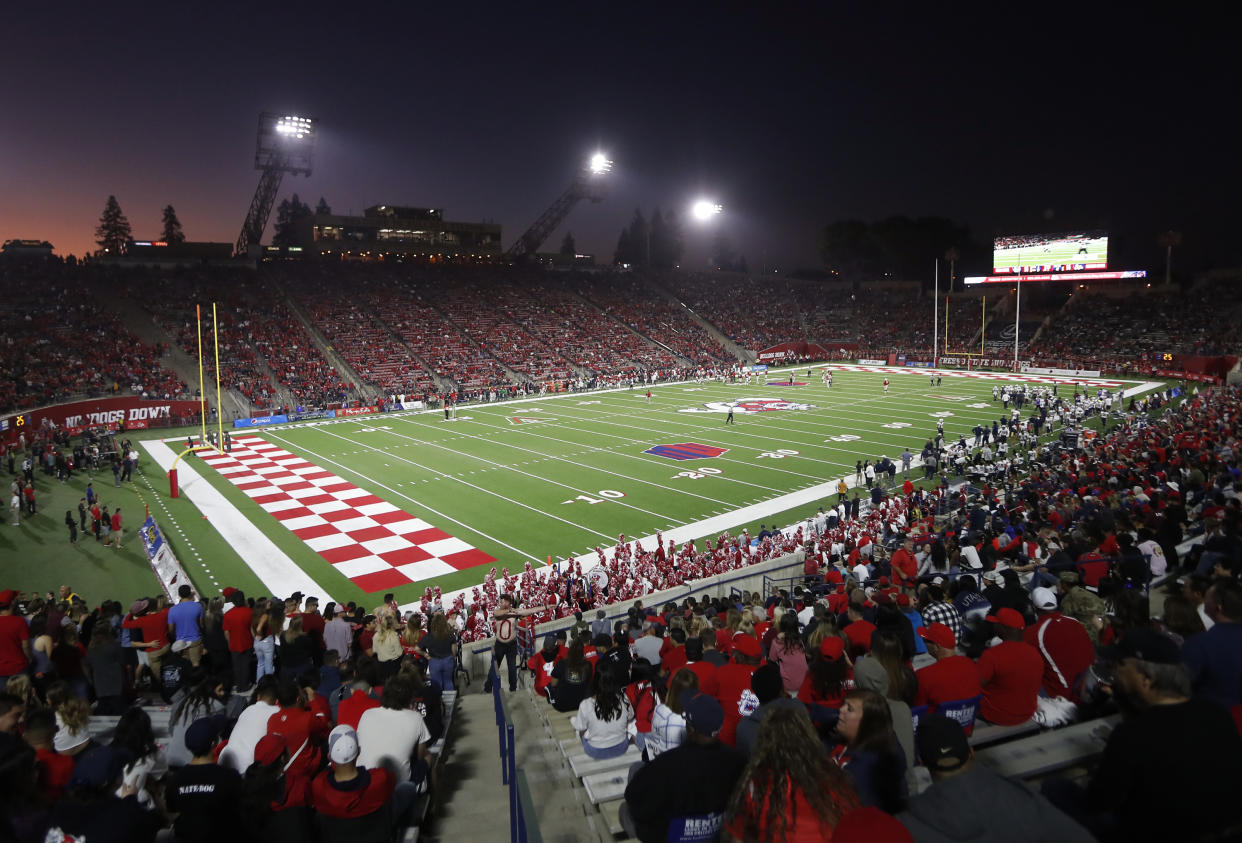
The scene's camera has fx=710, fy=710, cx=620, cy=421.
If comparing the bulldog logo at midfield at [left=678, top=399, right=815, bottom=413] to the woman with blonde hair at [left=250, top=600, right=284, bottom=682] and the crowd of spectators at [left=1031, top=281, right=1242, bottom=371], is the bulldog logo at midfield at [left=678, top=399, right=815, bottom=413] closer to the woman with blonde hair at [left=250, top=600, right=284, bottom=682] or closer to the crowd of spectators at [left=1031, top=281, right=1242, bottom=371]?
the crowd of spectators at [left=1031, top=281, right=1242, bottom=371]

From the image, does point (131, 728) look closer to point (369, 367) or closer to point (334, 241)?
point (369, 367)

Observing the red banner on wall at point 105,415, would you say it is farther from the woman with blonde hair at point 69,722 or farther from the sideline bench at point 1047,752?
the sideline bench at point 1047,752

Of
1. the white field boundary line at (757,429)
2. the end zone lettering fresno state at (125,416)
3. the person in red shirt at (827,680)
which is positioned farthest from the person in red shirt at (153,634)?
the end zone lettering fresno state at (125,416)

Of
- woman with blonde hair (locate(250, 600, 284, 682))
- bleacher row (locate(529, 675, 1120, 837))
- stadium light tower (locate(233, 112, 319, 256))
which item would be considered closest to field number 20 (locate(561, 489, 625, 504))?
woman with blonde hair (locate(250, 600, 284, 682))

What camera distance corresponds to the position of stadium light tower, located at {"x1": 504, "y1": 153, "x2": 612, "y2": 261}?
83.1 meters

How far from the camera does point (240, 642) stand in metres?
8.48

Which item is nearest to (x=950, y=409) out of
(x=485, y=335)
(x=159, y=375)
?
(x=485, y=335)

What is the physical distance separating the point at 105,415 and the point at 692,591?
118 ft

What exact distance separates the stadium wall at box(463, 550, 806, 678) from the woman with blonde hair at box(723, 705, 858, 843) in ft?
28.7

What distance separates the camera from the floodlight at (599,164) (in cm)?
8244

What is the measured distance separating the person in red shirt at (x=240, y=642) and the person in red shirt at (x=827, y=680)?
22.1 ft

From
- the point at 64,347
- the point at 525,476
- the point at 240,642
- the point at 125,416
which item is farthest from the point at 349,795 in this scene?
the point at 64,347

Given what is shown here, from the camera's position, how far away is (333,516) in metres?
22.8

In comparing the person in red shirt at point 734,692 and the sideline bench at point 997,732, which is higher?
the person in red shirt at point 734,692
